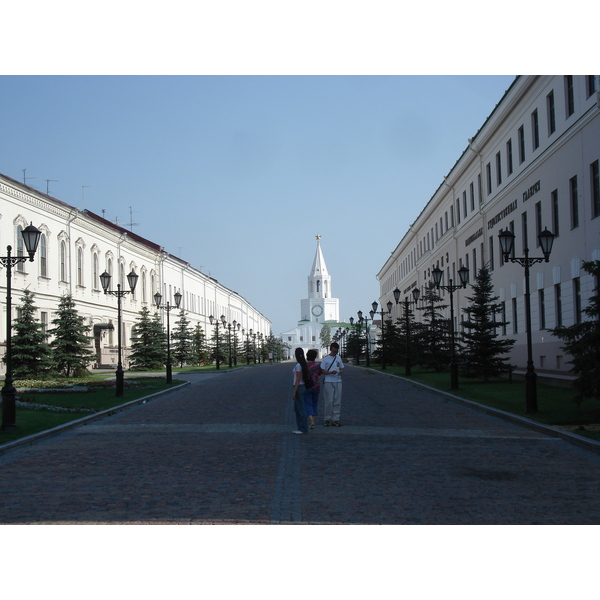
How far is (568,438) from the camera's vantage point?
12750 millimetres

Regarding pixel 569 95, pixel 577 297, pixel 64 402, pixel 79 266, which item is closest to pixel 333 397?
pixel 64 402

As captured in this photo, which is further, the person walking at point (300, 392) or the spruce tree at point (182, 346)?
the spruce tree at point (182, 346)

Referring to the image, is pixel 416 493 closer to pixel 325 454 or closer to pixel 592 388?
pixel 325 454

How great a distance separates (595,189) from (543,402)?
8028 mm

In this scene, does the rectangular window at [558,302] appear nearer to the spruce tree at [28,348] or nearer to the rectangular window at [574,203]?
the rectangular window at [574,203]

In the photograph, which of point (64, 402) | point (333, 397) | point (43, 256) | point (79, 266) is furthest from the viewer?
point (79, 266)

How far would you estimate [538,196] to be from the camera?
94.9 feet

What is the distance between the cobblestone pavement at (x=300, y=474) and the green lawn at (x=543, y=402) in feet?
2.51

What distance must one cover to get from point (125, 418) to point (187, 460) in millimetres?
7222

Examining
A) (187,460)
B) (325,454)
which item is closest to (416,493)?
(325,454)

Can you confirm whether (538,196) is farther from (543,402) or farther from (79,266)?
(79,266)

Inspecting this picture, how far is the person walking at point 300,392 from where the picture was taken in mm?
14125

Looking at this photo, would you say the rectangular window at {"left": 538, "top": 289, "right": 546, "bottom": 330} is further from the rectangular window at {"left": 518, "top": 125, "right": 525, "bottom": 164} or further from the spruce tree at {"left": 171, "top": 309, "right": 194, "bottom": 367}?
the spruce tree at {"left": 171, "top": 309, "right": 194, "bottom": 367}

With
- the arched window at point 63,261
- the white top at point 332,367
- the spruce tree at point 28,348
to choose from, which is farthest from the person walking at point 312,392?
the arched window at point 63,261
